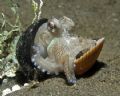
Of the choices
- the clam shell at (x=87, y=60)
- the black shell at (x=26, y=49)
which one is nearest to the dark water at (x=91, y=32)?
the clam shell at (x=87, y=60)

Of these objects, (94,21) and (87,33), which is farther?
Result: (94,21)

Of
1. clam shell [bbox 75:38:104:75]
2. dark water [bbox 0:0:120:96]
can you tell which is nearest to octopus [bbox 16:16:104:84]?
clam shell [bbox 75:38:104:75]

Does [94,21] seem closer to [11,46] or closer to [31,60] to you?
[11,46]

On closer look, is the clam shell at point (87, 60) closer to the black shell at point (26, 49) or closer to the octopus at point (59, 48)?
the octopus at point (59, 48)

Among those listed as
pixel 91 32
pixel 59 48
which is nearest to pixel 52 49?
pixel 59 48

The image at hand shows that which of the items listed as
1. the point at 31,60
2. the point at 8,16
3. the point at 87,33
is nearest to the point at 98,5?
the point at 87,33

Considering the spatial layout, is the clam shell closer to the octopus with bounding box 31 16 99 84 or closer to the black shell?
the octopus with bounding box 31 16 99 84
